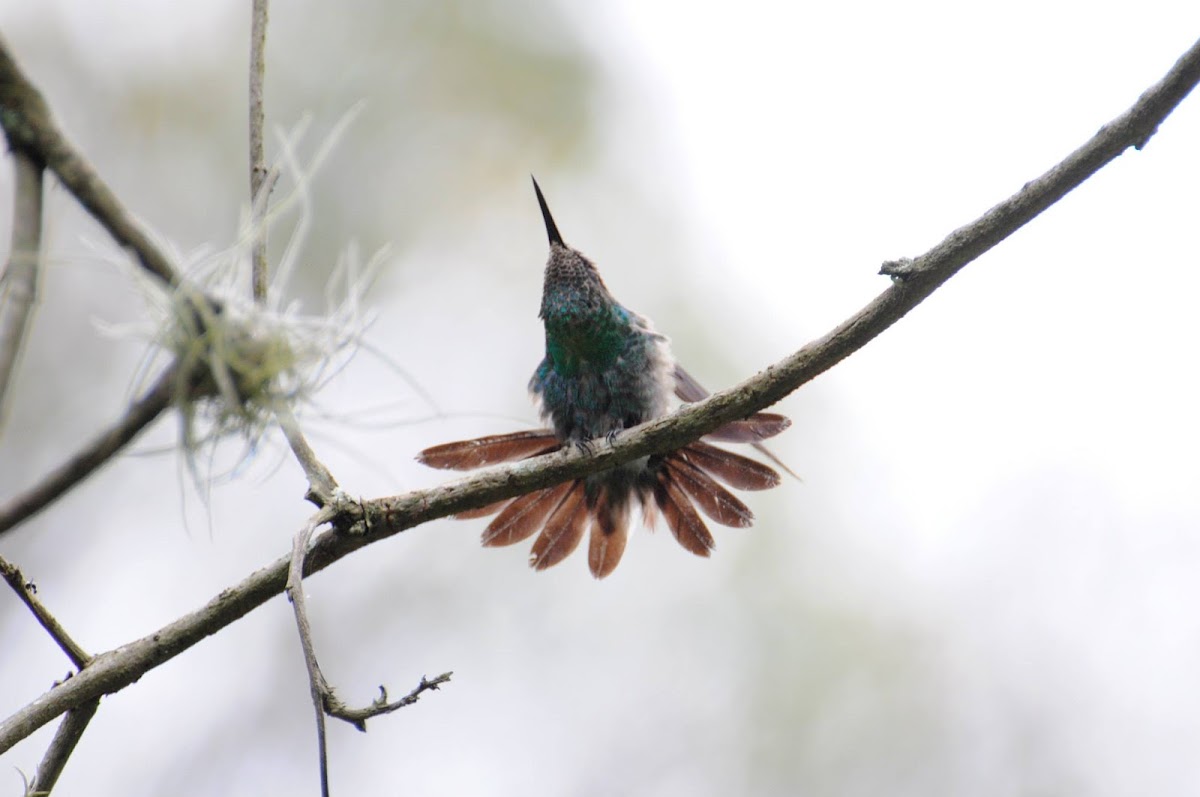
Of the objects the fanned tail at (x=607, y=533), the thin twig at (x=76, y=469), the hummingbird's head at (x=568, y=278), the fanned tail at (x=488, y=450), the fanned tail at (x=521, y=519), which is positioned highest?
the hummingbird's head at (x=568, y=278)

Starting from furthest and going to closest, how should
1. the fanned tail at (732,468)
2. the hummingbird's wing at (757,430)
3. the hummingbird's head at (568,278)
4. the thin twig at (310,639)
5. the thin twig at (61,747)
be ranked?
the hummingbird's head at (568,278)
the fanned tail at (732,468)
the hummingbird's wing at (757,430)
the thin twig at (61,747)
the thin twig at (310,639)

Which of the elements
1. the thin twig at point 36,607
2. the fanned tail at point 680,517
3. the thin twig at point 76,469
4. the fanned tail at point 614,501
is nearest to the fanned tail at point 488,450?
the fanned tail at point 614,501

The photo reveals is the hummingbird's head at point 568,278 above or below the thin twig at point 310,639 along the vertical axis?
above

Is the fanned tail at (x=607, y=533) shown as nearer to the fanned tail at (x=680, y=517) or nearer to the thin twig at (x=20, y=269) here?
the fanned tail at (x=680, y=517)

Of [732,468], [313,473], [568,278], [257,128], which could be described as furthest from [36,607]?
[568,278]

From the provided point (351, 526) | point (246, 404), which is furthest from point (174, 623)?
point (246, 404)

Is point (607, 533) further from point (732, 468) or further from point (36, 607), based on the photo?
point (36, 607)

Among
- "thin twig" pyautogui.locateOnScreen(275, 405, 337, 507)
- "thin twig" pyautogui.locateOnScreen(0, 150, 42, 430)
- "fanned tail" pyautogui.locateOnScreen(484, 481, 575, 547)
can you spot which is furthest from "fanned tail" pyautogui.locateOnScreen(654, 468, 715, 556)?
"thin twig" pyautogui.locateOnScreen(0, 150, 42, 430)
